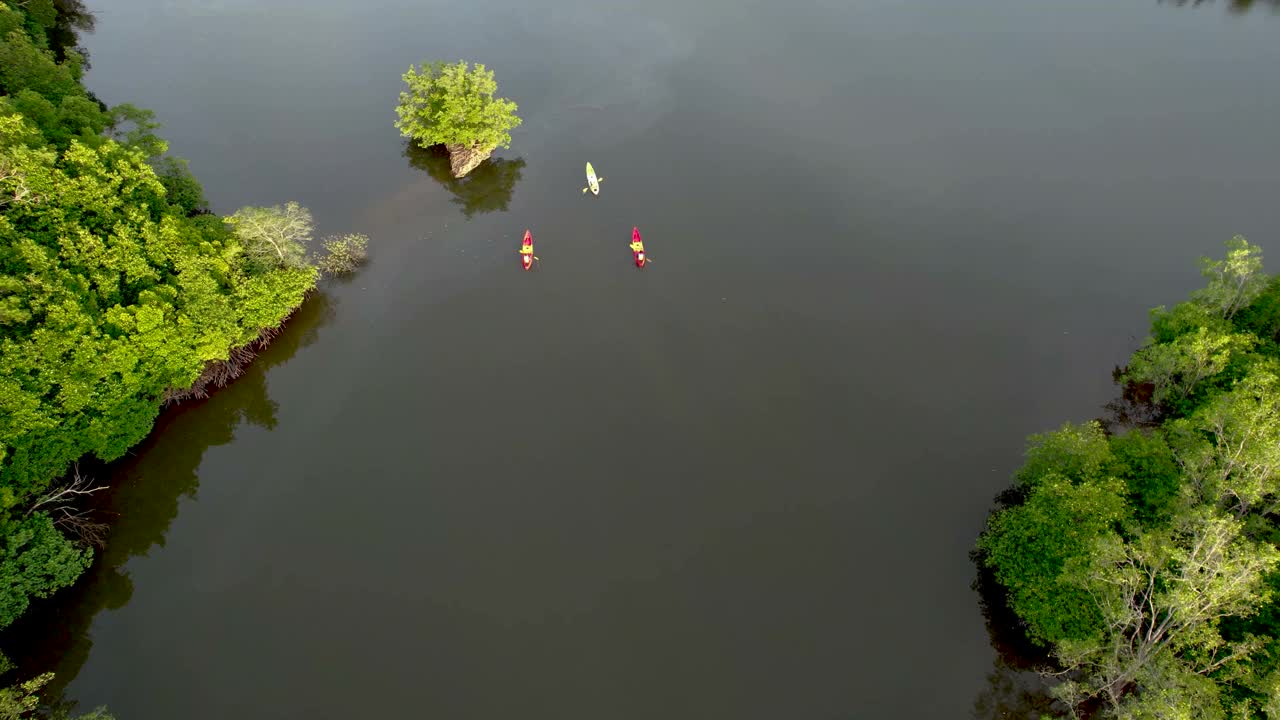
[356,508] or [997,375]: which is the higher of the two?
[997,375]

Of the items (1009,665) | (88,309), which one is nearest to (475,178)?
(88,309)

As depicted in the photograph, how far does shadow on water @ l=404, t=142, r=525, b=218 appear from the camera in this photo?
1510 inches

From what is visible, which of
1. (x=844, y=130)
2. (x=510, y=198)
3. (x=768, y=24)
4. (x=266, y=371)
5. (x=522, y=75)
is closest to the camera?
(x=266, y=371)

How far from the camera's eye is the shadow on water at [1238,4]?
5210 centimetres

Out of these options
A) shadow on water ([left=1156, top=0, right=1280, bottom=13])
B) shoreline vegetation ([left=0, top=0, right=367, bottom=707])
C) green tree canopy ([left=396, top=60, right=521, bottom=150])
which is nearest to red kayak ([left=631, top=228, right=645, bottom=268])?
green tree canopy ([left=396, top=60, right=521, bottom=150])

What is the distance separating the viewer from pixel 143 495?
84.1 ft

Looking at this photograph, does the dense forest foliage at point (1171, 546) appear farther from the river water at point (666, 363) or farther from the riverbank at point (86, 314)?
the riverbank at point (86, 314)

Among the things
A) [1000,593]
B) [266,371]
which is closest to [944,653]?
[1000,593]

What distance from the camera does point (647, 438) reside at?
87.9 feet

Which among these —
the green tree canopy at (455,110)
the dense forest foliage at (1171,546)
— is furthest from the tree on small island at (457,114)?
the dense forest foliage at (1171,546)

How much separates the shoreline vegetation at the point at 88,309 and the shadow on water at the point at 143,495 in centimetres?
57

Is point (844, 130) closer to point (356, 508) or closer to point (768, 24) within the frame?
point (768, 24)

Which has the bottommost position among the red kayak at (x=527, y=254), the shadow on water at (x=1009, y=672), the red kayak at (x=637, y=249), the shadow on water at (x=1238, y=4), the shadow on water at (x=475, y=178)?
the shadow on water at (x=1009, y=672)

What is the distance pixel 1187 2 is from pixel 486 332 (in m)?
60.7
